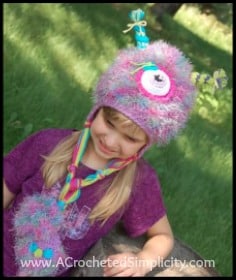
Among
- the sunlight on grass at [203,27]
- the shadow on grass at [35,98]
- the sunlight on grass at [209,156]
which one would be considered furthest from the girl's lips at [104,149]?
the sunlight on grass at [203,27]

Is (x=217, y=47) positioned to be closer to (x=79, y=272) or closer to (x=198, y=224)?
(x=198, y=224)

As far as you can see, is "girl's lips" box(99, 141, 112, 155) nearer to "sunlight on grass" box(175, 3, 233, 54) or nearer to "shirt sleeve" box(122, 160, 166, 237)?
"shirt sleeve" box(122, 160, 166, 237)

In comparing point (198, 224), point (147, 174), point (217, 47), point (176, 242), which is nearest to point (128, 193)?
point (147, 174)

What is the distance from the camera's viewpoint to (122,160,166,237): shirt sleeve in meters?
2.49

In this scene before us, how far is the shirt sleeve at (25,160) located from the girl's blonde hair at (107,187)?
4cm

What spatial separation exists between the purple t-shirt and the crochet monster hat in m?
0.28

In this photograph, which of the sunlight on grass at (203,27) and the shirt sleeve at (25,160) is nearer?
the shirt sleeve at (25,160)

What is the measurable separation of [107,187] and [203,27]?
495 inches

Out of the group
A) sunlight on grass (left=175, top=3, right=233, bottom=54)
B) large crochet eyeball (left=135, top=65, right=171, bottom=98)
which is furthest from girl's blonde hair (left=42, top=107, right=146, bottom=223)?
sunlight on grass (left=175, top=3, right=233, bottom=54)

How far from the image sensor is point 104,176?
7.91 feet

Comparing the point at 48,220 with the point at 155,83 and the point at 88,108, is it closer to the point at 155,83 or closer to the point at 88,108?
the point at 155,83

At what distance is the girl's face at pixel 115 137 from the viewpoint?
2236 millimetres

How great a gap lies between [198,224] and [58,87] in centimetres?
175

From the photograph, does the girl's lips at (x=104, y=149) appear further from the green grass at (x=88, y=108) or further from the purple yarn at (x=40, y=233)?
the green grass at (x=88, y=108)
